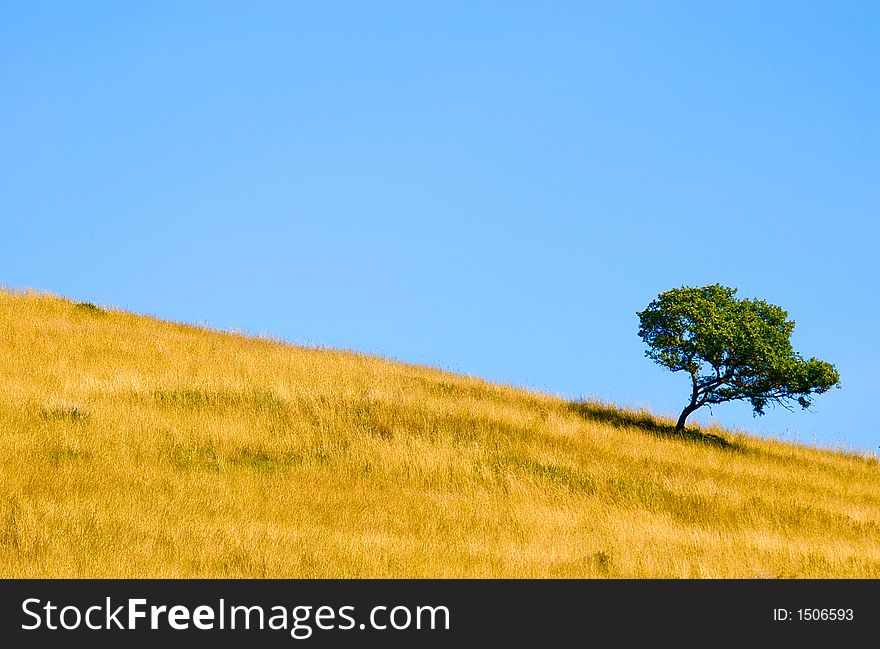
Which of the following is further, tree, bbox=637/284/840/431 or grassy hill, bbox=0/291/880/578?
tree, bbox=637/284/840/431

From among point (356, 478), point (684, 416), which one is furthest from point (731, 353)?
point (356, 478)

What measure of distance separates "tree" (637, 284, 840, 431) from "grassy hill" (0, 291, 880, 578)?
184 cm

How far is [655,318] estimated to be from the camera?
31750 mm

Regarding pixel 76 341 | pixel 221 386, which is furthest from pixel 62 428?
pixel 76 341

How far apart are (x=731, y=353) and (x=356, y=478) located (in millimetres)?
15566

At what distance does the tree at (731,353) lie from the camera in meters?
30.2
